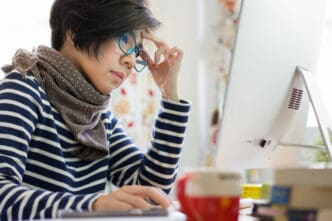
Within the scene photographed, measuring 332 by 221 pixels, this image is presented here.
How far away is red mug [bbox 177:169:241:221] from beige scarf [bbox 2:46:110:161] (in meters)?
0.55

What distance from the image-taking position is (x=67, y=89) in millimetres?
Result: 1101

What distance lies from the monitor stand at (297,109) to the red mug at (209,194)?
1.66 feet

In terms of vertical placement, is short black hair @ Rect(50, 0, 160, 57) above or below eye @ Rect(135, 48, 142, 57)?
above

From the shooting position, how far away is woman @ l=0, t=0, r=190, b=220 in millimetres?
984

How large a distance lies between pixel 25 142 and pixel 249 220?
0.45 m

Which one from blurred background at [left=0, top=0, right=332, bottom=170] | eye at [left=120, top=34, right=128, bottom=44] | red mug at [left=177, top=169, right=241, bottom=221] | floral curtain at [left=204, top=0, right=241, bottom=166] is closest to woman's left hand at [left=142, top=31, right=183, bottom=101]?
eye at [left=120, top=34, right=128, bottom=44]

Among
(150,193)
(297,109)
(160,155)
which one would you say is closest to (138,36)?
(160,155)

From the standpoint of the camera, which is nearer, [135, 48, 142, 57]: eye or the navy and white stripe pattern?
the navy and white stripe pattern

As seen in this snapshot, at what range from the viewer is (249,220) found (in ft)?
2.68

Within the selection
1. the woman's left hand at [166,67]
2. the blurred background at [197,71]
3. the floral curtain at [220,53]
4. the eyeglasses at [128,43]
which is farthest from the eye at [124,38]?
the floral curtain at [220,53]

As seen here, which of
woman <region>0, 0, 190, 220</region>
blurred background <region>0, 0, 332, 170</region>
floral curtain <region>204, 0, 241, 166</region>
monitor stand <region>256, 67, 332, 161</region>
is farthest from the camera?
floral curtain <region>204, 0, 241, 166</region>

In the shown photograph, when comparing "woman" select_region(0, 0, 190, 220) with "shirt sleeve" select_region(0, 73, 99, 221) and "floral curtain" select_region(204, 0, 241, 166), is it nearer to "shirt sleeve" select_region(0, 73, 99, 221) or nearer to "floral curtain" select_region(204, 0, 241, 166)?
"shirt sleeve" select_region(0, 73, 99, 221)

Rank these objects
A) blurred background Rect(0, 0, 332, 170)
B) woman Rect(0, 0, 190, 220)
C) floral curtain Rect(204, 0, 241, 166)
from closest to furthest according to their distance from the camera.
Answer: woman Rect(0, 0, 190, 220)
blurred background Rect(0, 0, 332, 170)
floral curtain Rect(204, 0, 241, 166)

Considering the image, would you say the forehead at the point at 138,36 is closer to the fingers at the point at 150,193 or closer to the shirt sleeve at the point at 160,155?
the shirt sleeve at the point at 160,155
